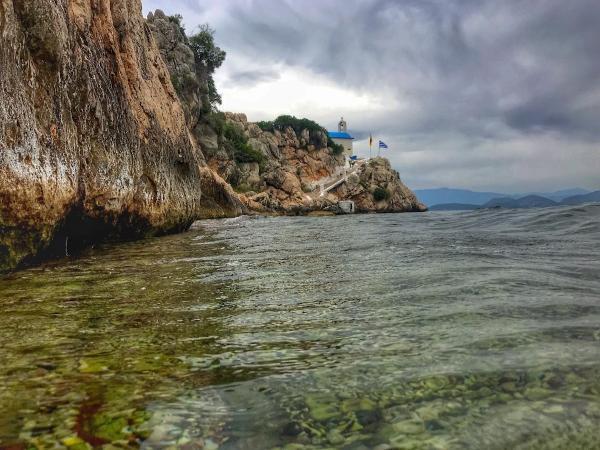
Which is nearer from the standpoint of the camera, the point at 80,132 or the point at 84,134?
the point at 80,132

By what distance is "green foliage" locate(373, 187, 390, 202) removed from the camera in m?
90.0

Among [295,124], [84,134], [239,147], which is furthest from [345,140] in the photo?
[84,134]

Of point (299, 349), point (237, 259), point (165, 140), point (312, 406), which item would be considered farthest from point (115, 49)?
point (312, 406)

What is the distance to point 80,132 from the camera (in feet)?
33.0

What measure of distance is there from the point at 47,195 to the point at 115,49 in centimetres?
715

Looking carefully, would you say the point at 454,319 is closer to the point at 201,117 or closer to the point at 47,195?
the point at 47,195

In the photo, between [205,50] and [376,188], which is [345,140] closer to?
[376,188]

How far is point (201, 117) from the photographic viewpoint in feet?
188

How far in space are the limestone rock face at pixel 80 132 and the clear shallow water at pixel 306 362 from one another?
184 cm

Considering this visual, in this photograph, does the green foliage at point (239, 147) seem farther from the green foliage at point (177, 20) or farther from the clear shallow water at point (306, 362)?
the clear shallow water at point (306, 362)

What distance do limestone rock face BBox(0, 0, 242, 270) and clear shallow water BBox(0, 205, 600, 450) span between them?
1.84 meters

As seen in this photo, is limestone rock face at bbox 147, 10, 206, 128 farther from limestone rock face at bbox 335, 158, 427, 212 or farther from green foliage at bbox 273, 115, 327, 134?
green foliage at bbox 273, 115, 327, 134

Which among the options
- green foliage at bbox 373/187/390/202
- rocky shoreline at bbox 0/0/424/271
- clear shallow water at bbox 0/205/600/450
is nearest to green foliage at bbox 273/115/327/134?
green foliage at bbox 373/187/390/202

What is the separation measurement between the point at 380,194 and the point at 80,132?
8280 centimetres
